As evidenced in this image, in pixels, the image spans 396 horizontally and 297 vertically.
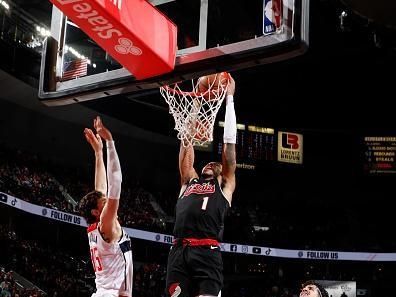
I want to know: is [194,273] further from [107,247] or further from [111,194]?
[111,194]

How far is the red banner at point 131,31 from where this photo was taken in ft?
13.4

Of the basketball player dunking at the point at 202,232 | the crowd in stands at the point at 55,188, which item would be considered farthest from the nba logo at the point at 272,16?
the crowd in stands at the point at 55,188

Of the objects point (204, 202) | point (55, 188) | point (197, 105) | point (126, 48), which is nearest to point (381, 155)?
point (55, 188)

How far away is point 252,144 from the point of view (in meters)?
20.1

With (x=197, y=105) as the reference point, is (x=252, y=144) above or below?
above

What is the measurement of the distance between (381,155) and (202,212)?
1648 cm

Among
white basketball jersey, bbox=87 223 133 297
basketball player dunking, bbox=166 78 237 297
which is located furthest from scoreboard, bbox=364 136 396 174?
white basketball jersey, bbox=87 223 133 297

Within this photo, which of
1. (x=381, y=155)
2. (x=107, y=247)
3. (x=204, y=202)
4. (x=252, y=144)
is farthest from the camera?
(x=381, y=155)

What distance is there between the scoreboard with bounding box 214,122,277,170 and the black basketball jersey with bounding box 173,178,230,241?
565 inches

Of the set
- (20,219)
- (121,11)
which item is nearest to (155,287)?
(20,219)

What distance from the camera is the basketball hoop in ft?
18.8

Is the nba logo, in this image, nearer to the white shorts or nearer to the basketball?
the basketball

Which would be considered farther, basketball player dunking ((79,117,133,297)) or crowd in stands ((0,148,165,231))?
crowd in stands ((0,148,165,231))

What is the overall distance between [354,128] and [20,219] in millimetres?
12203
